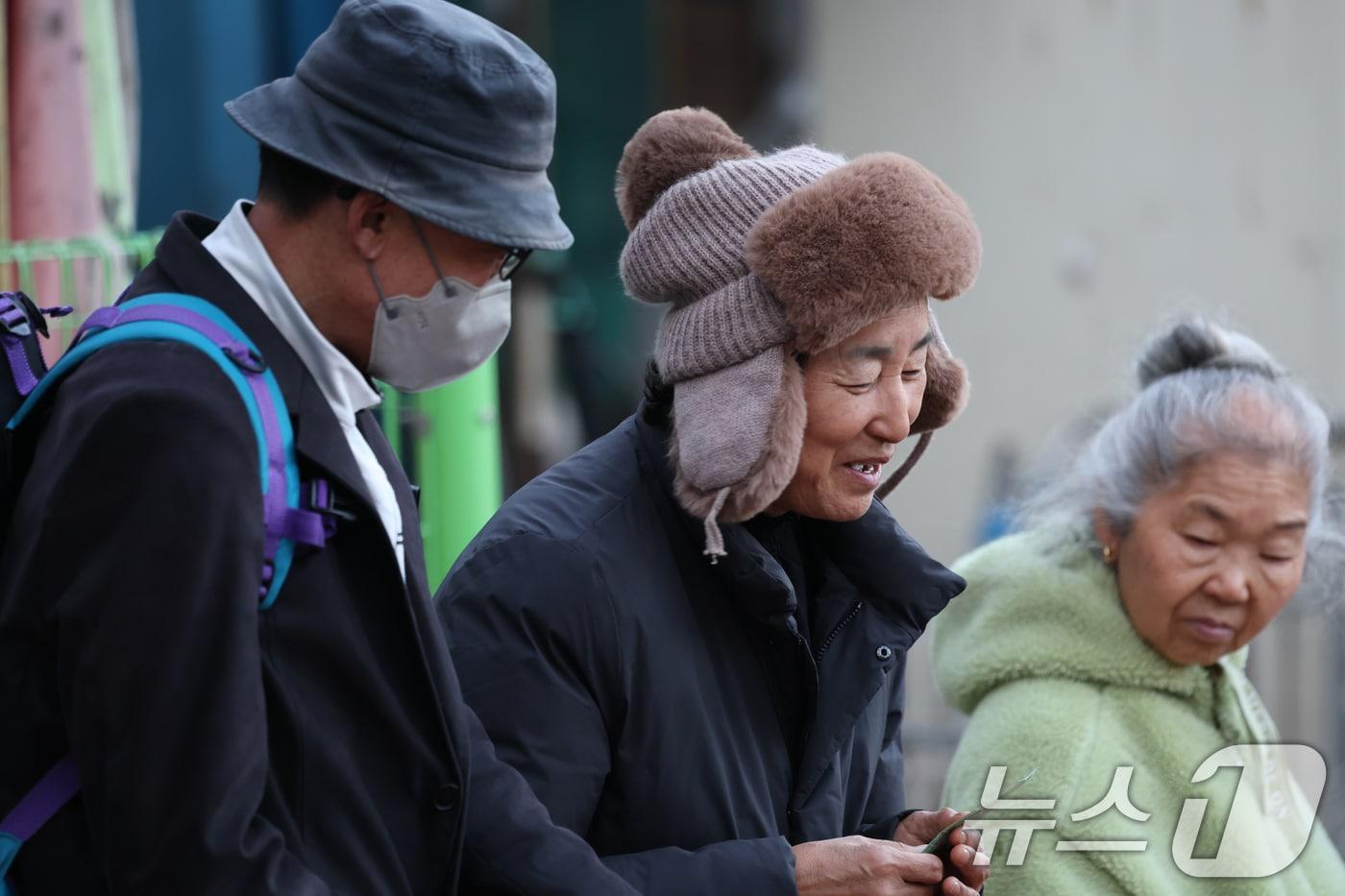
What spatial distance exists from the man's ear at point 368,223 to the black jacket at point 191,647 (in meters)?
0.13

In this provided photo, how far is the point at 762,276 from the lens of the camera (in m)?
2.20

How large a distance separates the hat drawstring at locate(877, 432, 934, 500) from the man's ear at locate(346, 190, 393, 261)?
1.06m

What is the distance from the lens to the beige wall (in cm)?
795

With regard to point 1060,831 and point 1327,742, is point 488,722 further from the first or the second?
point 1327,742

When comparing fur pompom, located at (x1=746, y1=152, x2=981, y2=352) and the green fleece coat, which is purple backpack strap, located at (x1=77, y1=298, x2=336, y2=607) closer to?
fur pompom, located at (x1=746, y1=152, x2=981, y2=352)

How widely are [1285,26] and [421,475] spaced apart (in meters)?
6.00

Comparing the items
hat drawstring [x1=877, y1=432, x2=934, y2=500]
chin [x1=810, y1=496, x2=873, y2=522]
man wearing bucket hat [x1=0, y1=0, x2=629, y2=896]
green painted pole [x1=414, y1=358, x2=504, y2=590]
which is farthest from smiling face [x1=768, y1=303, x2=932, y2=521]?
green painted pole [x1=414, y1=358, x2=504, y2=590]

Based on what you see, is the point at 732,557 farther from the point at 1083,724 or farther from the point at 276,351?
the point at 1083,724

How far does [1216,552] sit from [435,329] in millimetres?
1673

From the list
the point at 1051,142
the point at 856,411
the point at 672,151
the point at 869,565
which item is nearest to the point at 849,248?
the point at 856,411

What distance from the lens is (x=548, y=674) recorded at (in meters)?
2.08

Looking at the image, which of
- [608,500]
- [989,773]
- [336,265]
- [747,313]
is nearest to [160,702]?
[336,265]

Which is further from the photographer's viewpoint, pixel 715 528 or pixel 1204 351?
pixel 1204 351

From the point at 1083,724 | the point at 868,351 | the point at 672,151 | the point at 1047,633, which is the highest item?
the point at 672,151
